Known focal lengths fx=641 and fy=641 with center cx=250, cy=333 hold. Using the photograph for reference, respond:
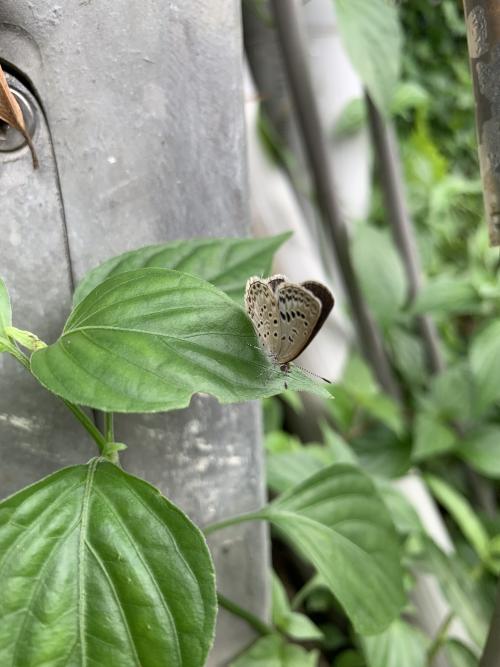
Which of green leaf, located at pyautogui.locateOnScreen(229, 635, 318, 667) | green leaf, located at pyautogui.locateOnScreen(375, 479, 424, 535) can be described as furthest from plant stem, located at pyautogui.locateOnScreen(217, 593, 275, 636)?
green leaf, located at pyautogui.locateOnScreen(375, 479, 424, 535)

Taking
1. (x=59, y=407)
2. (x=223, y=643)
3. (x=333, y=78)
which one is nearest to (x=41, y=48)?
(x=59, y=407)

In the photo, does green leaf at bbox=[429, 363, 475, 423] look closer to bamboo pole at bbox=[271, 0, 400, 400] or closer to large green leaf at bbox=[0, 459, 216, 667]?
bamboo pole at bbox=[271, 0, 400, 400]

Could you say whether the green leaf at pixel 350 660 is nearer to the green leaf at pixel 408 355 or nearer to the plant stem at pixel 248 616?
the plant stem at pixel 248 616

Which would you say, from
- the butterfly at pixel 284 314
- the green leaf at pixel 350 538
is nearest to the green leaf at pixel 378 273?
the green leaf at pixel 350 538

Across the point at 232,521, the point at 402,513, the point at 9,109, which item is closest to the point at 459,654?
the point at 402,513

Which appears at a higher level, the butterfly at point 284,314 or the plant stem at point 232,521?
the butterfly at point 284,314

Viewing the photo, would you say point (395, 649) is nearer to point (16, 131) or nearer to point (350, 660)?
point (350, 660)

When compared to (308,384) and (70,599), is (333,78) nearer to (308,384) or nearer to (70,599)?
(308,384)
